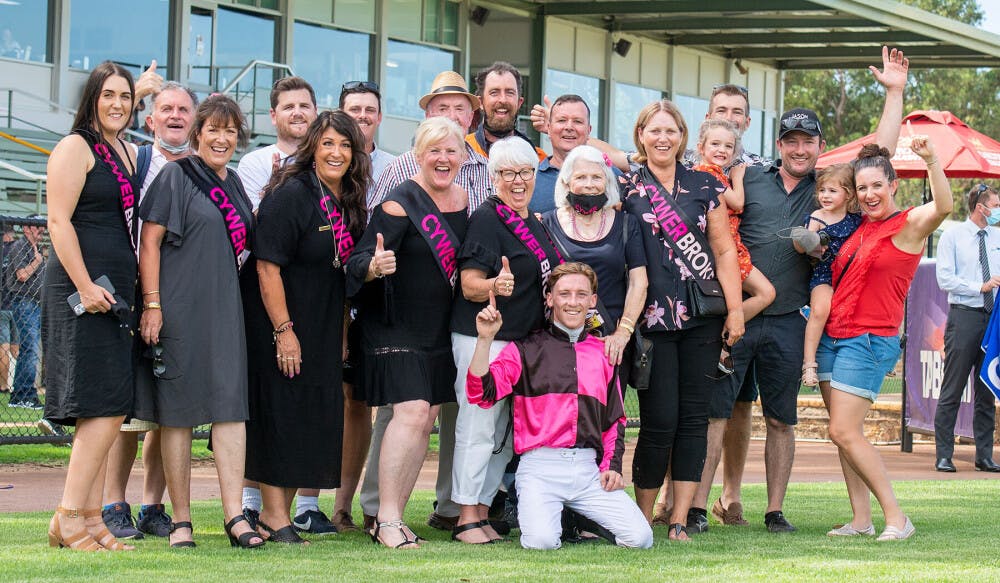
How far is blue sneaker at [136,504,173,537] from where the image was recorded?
22.7ft

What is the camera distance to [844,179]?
291 inches

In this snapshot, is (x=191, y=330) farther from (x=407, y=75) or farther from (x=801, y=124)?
(x=407, y=75)

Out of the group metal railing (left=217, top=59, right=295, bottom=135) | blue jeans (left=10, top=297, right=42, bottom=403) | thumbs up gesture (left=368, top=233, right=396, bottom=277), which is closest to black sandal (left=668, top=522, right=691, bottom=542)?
thumbs up gesture (left=368, top=233, right=396, bottom=277)

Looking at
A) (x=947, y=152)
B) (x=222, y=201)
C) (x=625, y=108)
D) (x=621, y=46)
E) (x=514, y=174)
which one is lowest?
(x=222, y=201)

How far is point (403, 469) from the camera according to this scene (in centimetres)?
669

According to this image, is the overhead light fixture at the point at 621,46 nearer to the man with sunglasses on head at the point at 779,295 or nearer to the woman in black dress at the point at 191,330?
the man with sunglasses on head at the point at 779,295

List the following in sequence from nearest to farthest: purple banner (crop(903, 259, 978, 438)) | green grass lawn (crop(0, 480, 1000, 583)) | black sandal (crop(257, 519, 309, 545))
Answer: green grass lawn (crop(0, 480, 1000, 583))
black sandal (crop(257, 519, 309, 545))
purple banner (crop(903, 259, 978, 438))

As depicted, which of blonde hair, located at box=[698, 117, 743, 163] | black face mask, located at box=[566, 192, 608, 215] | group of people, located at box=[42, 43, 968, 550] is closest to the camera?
group of people, located at box=[42, 43, 968, 550]

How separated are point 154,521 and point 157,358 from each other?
1.06 metres

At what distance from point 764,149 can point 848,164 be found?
2857cm

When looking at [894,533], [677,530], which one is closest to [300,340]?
[677,530]

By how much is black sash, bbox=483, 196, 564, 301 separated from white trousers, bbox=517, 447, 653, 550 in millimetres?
Answer: 817

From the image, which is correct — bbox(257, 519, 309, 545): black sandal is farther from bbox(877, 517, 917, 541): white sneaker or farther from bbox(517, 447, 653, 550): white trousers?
bbox(877, 517, 917, 541): white sneaker

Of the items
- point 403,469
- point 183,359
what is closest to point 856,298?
point 403,469
